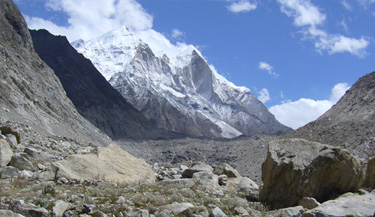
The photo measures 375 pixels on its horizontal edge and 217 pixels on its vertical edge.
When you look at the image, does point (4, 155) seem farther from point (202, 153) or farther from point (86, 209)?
point (202, 153)

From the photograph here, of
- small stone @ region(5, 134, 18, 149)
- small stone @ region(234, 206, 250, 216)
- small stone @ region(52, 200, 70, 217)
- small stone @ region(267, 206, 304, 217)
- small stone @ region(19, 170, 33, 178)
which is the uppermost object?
small stone @ region(5, 134, 18, 149)

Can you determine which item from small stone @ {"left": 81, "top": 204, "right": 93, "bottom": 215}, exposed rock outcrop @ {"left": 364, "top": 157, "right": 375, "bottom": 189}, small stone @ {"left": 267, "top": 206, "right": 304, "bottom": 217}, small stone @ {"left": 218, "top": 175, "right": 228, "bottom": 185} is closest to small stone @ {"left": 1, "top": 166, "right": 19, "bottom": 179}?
small stone @ {"left": 81, "top": 204, "right": 93, "bottom": 215}

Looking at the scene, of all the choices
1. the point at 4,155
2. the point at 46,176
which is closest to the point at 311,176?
the point at 46,176

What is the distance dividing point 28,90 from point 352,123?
5317cm

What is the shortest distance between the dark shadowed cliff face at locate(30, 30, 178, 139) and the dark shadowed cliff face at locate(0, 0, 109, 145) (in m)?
45.6

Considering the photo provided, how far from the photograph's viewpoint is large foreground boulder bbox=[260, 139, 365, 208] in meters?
13.0

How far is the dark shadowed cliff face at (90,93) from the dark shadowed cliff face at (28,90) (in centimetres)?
4559

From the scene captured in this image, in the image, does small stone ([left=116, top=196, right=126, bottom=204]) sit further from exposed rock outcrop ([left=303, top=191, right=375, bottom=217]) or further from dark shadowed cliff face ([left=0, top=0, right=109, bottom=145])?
dark shadowed cliff face ([left=0, top=0, right=109, bottom=145])

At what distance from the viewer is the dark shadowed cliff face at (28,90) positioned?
47.4m

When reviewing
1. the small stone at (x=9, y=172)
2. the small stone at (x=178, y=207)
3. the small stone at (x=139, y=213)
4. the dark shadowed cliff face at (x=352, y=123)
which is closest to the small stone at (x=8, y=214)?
the small stone at (x=139, y=213)

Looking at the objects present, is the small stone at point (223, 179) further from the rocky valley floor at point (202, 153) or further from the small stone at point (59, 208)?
the rocky valley floor at point (202, 153)

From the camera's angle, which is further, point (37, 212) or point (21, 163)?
point (21, 163)

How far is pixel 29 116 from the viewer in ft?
160

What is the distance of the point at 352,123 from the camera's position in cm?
6272
